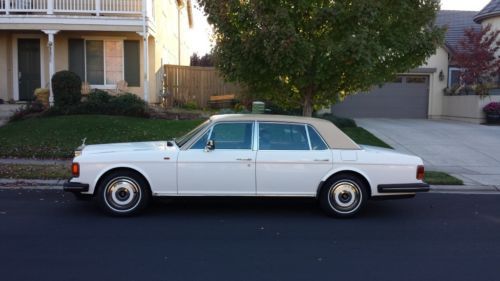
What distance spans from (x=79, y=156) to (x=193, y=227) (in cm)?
191

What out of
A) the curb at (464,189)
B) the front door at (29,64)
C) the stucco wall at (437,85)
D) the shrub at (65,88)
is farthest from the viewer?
the stucco wall at (437,85)

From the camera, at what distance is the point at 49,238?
6488 mm

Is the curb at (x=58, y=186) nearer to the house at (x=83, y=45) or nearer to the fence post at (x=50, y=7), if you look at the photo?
the house at (x=83, y=45)

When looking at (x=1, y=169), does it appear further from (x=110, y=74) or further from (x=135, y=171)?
(x=110, y=74)

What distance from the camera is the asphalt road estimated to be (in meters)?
5.41

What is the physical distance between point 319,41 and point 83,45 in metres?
12.9

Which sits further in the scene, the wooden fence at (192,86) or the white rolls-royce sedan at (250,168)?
the wooden fence at (192,86)

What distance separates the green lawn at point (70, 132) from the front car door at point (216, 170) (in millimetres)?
6277

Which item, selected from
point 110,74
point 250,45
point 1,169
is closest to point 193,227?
point 250,45

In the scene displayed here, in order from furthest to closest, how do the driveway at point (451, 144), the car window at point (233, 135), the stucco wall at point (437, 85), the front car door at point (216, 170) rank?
the stucco wall at point (437, 85), the driveway at point (451, 144), the car window at point (233, 135), the front car door at point (216, 170)

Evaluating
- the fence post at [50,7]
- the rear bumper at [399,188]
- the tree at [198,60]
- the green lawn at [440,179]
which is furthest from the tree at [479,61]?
the tree at [198,60]

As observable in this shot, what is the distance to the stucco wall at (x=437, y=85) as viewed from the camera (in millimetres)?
24406

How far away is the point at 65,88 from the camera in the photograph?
16750 mm

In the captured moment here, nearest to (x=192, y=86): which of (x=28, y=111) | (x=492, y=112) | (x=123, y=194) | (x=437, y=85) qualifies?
(x=28, y=111)
